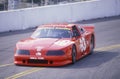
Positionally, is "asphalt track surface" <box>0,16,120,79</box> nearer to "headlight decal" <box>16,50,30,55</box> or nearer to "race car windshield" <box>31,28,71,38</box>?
"headlight decal" <box>16,50,30,55</box>

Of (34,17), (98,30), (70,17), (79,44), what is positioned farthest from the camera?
(70,17)

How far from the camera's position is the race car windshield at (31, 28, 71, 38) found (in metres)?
15.2

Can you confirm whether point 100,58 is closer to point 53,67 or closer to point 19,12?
point 53,67

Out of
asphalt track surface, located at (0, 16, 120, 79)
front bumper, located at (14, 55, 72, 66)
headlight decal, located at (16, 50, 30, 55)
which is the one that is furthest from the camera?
headlight decal, located at (16, 50, 30, 55)

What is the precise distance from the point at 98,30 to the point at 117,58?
9.32m

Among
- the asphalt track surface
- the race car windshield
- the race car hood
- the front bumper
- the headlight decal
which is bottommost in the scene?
the asphalt track surface

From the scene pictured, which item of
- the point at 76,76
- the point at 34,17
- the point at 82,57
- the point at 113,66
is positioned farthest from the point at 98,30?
the point at 76,76

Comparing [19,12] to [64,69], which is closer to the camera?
[64,69]

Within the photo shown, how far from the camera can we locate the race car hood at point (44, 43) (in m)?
14.1

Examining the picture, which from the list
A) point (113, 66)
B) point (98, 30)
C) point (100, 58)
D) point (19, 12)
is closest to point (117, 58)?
point (100, 58)

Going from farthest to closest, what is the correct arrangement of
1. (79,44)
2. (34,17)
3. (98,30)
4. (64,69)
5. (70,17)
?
(70,17) → (34,17) → (98,30) → (79,44) → (64,69)

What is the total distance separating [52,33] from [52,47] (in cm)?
128

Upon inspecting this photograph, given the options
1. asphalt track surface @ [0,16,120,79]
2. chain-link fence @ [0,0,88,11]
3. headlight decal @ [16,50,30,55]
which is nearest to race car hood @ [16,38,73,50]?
headlight decal @ [16,50,30,55]

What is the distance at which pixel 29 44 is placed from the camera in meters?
Result: 14.4
